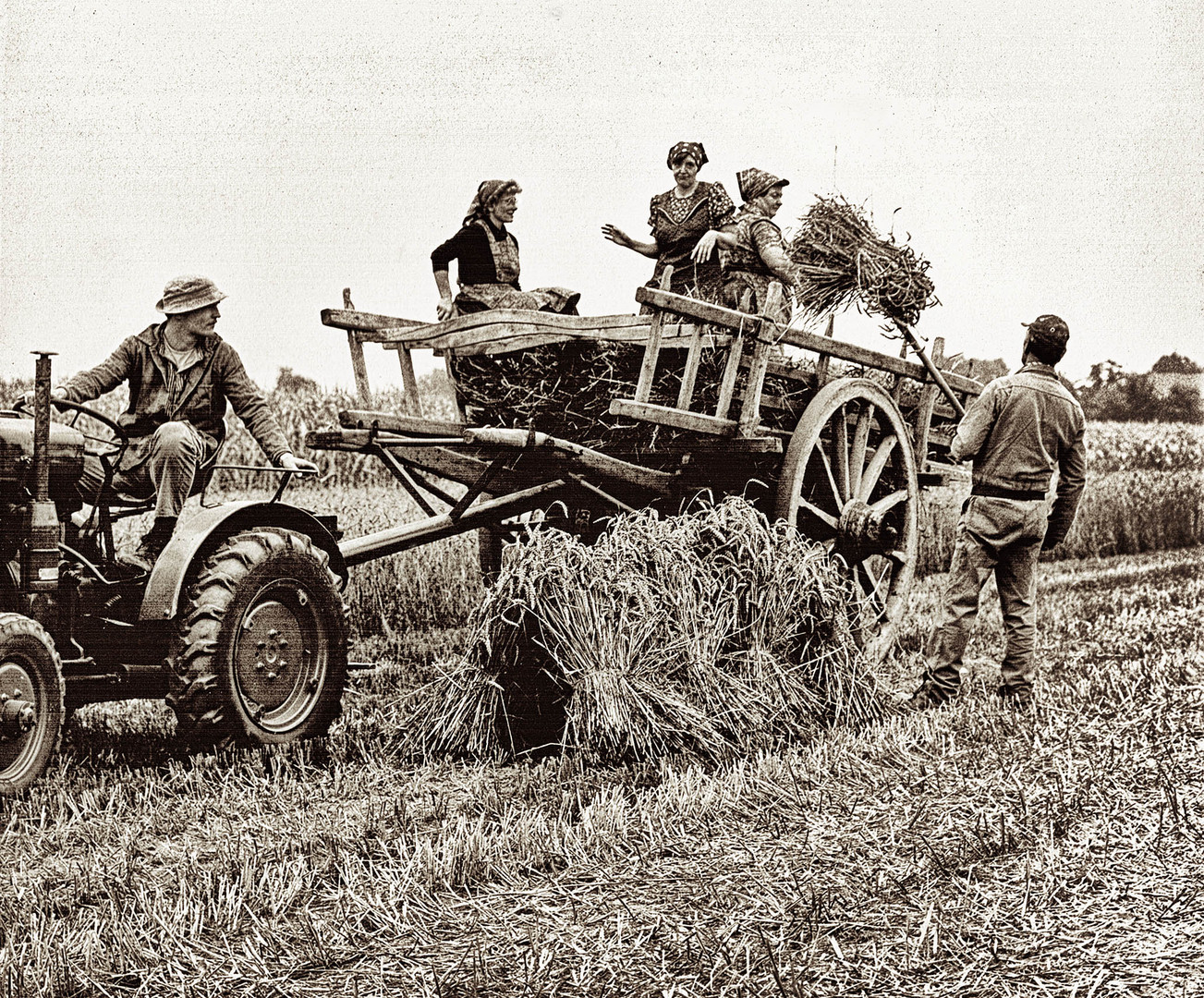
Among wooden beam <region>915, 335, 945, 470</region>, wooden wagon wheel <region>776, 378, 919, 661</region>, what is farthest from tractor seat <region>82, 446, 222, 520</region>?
wooden beam <region>915, 335, 945, 470</region>

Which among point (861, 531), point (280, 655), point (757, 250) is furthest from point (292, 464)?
point (757, 250)

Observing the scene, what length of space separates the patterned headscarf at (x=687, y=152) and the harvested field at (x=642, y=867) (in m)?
3.95

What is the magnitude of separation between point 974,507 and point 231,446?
924cm

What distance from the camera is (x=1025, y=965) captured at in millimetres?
2805

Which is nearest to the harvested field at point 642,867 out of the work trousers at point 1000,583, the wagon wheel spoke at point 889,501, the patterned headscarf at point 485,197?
the work trousers at point 1000,583

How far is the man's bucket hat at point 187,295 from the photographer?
18.9ft

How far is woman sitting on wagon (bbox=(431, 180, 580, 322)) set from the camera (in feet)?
24.1

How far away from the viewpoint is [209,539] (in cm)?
539

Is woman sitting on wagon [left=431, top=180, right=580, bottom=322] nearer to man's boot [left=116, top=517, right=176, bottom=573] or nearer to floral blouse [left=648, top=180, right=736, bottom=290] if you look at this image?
floral blouse [left=648, top=180, right=736, bottom=290]

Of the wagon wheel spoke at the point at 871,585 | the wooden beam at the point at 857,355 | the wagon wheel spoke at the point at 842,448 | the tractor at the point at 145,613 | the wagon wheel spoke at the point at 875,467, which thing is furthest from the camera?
the wagon wheel spoke at the point at 871,585

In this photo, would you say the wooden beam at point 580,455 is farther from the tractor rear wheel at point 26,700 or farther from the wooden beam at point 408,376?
the tractor rear wheel at point 26,700

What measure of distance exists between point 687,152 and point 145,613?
4571mm

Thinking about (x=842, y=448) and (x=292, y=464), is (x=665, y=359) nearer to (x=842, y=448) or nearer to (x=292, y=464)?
(x=842, y=448)

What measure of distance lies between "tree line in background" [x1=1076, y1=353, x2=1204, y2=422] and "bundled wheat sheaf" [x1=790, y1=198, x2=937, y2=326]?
16376 millimetres
